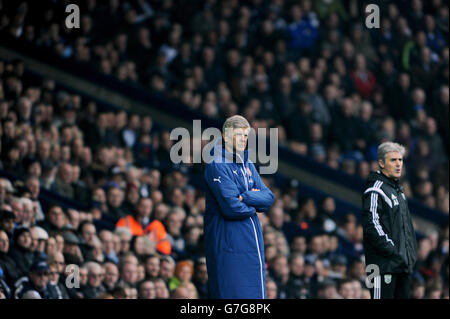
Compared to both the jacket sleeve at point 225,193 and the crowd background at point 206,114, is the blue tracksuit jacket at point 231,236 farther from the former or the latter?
the crowd background at point 206,114

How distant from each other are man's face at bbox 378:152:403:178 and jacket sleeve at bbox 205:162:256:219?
1433 millimetres

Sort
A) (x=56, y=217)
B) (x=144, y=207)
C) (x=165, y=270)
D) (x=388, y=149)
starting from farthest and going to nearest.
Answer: (x=144, y=207)
(x=165, y=270)
(x=56, y=217)
(x=388, y=149)

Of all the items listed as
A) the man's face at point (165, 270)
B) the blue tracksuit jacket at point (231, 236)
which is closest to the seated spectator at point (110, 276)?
the man's face at point (165, 270)

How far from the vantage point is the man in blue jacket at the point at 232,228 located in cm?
846

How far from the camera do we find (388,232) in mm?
9195

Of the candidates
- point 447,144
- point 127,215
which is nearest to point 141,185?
point 127,215

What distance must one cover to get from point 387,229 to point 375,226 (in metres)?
0.11

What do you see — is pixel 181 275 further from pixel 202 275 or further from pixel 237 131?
pixel 237 131

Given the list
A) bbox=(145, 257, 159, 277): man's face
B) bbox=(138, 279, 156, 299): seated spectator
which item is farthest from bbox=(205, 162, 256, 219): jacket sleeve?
bbox=(145, 257, 159, 277): man's face

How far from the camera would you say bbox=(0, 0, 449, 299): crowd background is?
39.4ft

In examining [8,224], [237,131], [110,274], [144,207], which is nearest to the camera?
[237,131]

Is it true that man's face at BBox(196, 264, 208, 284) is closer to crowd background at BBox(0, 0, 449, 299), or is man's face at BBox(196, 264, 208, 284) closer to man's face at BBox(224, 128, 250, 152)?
crowd background at BBox(0, 0, 449, 299)

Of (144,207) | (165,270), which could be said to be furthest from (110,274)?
(144,207)

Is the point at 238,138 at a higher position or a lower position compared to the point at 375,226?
higher
